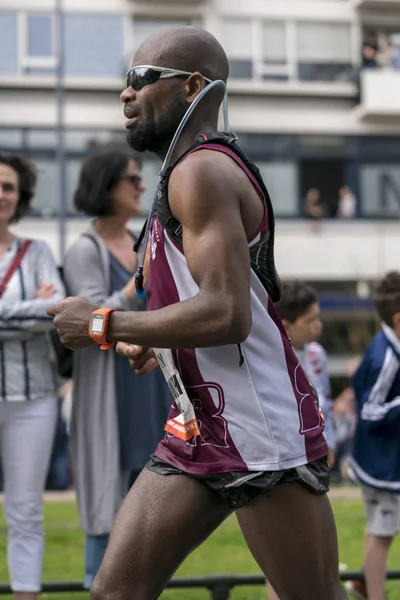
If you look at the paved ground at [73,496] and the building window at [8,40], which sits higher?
the building window at [8,40]

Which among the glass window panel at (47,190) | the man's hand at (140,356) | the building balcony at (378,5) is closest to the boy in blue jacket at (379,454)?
the man's hand at (140,356)

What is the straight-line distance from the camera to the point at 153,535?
331 centimetres

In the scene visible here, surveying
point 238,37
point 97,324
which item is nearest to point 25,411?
point 97,324

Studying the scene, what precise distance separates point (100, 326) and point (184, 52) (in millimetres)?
896

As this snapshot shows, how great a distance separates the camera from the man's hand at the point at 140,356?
3.88 metres

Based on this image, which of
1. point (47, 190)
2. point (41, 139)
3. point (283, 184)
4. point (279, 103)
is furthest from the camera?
point (279, 103)

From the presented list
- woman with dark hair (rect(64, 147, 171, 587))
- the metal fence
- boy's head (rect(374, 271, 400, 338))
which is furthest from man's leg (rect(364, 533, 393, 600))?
woman with dark hair (rect(64, 147, 171, 587))

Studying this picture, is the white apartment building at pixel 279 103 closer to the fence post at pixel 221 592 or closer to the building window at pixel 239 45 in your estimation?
the building window at pixel 239 45

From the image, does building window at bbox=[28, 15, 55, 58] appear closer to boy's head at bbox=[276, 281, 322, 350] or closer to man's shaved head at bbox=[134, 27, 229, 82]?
boy's head at bbox=[276, 281, 322, 350]

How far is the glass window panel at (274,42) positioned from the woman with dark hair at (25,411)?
28368 mm

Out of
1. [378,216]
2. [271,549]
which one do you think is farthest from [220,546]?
[378,216]

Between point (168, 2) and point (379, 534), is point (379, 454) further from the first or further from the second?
point (168, 2)

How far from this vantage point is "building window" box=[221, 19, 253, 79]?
107ft

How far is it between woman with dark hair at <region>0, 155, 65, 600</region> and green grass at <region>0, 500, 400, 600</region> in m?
1.09
